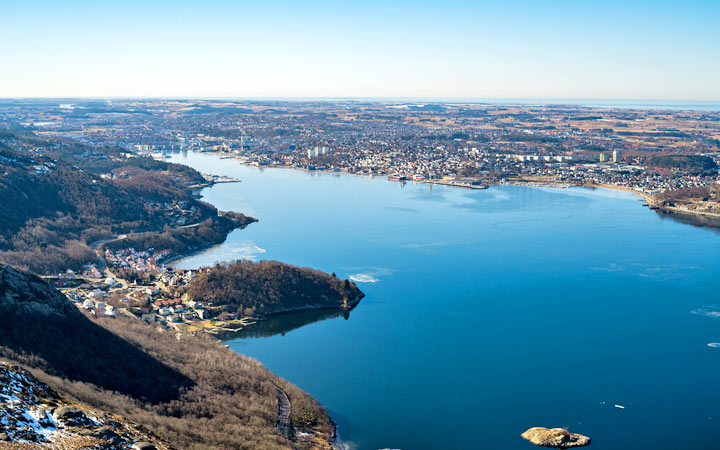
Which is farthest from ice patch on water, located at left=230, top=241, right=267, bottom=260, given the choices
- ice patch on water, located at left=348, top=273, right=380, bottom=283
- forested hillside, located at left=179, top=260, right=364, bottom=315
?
ice patch on water, located at left=348, top=273, right=380, bottom=283

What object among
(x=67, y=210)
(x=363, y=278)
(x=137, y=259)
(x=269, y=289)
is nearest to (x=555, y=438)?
(x=269, y=289)

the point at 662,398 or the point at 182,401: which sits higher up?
the point at 182,401

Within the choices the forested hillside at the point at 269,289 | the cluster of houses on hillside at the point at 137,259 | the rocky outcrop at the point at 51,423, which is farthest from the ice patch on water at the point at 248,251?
the rocky outcrop at the point at 51,423

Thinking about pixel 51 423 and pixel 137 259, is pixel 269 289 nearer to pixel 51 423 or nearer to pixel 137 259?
pixel 137 259

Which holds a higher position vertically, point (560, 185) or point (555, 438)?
point (560, 185)

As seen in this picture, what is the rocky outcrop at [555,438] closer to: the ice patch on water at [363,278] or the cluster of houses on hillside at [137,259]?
the ice patch on water at [363,278]

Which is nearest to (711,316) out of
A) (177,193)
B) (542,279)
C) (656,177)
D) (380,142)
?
(542,279)

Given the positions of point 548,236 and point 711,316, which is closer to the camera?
point 711,316

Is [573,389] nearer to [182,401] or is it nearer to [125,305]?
[182,401]
